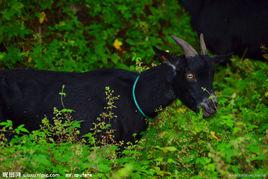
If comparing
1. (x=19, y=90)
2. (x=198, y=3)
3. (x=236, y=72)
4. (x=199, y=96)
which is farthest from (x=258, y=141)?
(x=198, y=3)

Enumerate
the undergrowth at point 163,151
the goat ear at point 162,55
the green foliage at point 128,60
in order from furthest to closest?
the goat ear at point 162,55, the green foliage at point 128,60, the undergrowth at point 163,151

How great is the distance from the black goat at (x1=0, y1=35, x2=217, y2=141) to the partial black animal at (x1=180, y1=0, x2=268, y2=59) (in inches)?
155

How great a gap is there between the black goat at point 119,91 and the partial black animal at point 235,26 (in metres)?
3.94

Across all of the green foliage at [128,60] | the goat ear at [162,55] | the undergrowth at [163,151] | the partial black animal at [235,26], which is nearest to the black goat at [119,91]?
the goat ear at [162,55]

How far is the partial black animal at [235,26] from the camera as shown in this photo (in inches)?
483

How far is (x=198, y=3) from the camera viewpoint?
1317 centimetres

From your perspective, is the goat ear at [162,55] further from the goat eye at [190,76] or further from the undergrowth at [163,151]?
the undergrowth at [163,151]

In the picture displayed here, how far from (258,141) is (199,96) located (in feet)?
5.46

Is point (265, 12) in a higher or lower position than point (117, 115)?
higher

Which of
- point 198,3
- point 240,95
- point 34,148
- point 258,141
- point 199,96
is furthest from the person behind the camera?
point 198,3

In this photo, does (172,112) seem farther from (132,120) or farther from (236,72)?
(236,72)

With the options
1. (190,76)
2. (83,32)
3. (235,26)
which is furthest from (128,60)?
(190,76)

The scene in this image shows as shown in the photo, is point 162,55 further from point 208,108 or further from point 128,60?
point 128,60

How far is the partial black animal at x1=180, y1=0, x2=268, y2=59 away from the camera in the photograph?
12273 mm
